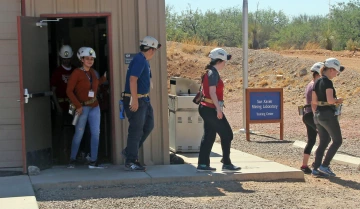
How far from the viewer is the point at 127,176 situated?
9.14 m

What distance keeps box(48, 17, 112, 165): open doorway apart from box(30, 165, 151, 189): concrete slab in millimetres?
642

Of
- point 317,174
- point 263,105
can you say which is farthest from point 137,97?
point 263,105

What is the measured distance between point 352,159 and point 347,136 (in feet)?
13.5

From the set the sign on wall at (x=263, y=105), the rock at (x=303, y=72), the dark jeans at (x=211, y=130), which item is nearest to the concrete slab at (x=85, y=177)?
the dark jeans at (x=211, y=130)

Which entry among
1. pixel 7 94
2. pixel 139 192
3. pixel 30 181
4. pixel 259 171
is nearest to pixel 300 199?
pixel 259 171

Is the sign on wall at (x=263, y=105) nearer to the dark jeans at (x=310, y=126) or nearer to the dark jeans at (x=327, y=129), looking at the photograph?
the dark jeans at (x=310, y=126)

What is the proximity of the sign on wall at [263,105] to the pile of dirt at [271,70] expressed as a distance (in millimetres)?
9407

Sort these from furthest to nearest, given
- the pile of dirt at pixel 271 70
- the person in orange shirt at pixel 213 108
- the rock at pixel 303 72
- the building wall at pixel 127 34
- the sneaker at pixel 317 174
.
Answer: the rock at pixel 303 72
the pile of dirt at pixel 271 70
the sneaker at pixel 317 174
the building wall at pixel 127 34
the person in orange shirt at pixel 213 108

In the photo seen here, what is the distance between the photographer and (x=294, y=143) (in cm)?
1414

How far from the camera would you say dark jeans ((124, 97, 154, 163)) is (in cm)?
924

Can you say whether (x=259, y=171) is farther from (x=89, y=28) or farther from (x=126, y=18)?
(x=89, y=28)

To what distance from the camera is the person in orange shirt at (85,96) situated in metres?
9.49

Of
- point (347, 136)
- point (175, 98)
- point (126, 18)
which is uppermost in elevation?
point (126, 18)

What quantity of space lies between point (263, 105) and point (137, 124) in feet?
20.6
